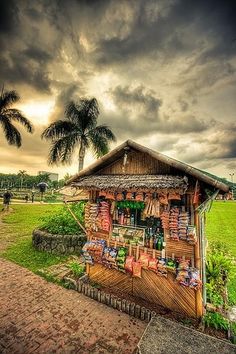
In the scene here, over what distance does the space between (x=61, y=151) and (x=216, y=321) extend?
15781mm

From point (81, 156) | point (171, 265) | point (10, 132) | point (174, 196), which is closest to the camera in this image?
point (174, 196)

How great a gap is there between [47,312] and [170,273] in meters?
3.85

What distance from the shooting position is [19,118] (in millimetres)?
23859

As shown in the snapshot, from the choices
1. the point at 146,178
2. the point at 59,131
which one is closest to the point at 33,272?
the point at 146,178

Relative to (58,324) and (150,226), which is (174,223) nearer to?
(150,226)

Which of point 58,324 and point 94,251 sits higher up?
point 94,251

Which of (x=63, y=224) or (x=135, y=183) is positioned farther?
(x=63, y=224)

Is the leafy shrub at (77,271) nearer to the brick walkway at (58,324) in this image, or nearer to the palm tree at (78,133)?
the brick walkway at (58,324)

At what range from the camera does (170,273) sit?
5934 millimetres

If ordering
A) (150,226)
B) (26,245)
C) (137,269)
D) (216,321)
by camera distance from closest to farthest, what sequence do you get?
(216,321)
(137,269)
(150,226)
(26,245)

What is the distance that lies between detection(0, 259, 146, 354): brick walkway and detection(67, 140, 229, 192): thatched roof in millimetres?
4096

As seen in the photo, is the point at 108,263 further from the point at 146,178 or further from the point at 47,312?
the point at 146,178

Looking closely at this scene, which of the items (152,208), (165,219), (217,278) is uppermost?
(152,208)

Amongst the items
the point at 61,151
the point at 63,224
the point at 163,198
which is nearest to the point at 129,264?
the point at 163,198
